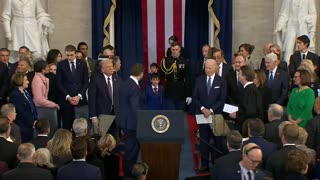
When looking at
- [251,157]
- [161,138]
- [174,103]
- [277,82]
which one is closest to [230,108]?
[277,82]

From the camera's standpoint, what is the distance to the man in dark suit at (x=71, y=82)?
33.0 ft

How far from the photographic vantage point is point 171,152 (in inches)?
311

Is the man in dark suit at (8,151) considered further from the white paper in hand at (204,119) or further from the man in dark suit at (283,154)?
the white paper in hand at (204,119)

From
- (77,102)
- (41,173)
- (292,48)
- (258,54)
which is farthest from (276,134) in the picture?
(258,54)

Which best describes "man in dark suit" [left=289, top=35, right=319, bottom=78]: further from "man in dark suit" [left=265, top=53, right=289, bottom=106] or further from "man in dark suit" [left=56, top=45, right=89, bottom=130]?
"man in dark suit" [left=56, top=45, right=89, bottom=130]

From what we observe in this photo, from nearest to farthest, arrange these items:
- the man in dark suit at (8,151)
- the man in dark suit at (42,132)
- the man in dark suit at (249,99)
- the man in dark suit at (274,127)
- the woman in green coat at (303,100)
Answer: the man in dark suit at (8,151)
the man in dark suit at (42,132)
the man in dark suit at (274,127)
the woman in green coat at (303,100)
the man in dark suit at (249,99)

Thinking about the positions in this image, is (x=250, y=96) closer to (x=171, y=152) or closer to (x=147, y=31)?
(x=171, y=152)

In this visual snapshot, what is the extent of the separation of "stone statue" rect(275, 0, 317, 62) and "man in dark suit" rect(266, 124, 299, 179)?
6.55m

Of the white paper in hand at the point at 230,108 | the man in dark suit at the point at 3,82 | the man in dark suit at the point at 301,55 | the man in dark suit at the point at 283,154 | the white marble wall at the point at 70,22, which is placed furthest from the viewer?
the white marble wall at the point at 70,22

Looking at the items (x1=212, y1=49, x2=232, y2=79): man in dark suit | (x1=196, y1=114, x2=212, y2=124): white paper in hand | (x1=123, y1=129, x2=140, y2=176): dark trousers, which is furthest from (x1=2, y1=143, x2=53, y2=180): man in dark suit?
(x1=212, y1=49, x2=232, y2=79): man in dark suit

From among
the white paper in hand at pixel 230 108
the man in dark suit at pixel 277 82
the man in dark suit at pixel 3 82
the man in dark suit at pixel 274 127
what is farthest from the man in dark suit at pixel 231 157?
the man in dark suit at pixel 3 82

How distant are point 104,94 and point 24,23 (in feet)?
13.8

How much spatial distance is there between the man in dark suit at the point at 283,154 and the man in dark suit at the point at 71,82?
454 cm

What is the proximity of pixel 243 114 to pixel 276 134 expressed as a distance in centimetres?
125
